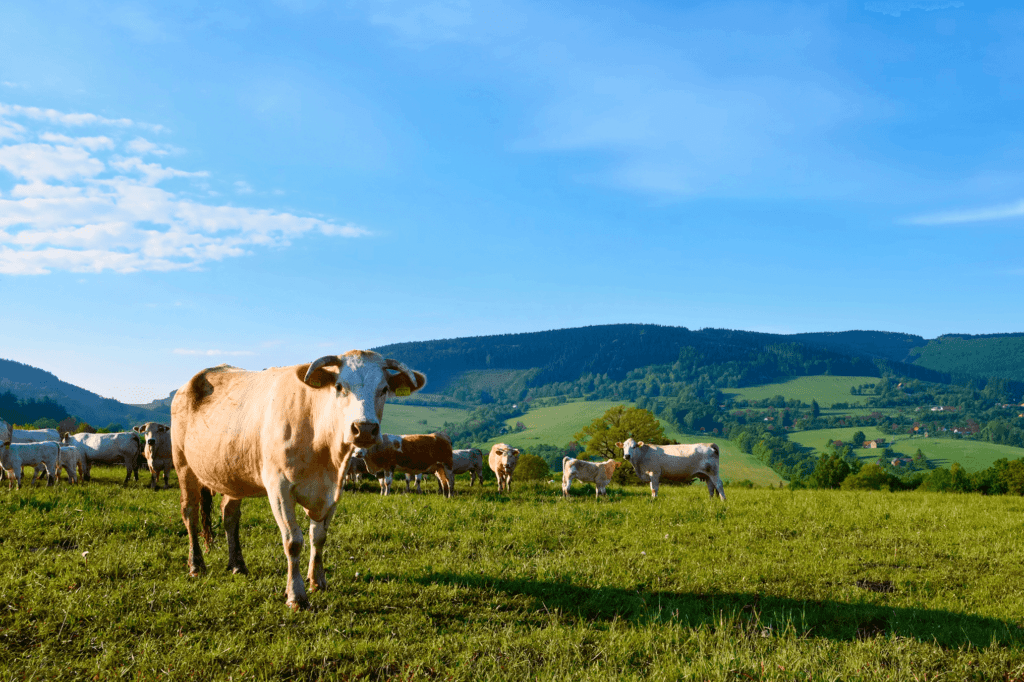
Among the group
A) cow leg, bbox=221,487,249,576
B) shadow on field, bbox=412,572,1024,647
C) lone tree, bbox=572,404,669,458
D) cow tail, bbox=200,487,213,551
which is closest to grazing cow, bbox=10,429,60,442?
cow tail, bbox=200,487,213,551

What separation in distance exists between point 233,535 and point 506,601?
409 cm

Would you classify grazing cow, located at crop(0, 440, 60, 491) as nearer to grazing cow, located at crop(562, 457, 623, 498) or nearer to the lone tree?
grazing cow, located at crop(562, 457, 623, 498)

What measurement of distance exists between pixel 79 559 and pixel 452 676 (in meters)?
6.29

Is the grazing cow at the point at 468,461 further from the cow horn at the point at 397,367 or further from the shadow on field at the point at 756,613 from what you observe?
the cow horn at the point at 397,367

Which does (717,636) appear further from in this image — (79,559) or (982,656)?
(79,559)

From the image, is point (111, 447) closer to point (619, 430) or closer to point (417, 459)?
point (417, 459)

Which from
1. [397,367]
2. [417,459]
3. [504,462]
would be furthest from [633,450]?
[397,367]

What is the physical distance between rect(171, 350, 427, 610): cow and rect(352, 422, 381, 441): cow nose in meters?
0.01

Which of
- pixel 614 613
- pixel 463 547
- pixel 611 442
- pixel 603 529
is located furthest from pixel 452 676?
pixel 611 442

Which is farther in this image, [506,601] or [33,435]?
[33,435]

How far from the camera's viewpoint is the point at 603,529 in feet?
40.4

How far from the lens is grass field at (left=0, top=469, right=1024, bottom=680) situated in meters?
5.31

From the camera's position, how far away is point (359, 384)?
6133mm

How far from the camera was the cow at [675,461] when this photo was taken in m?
23.5
